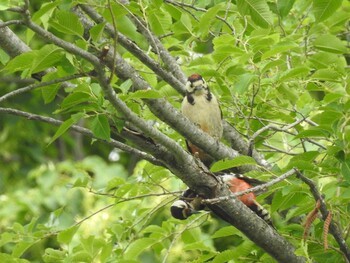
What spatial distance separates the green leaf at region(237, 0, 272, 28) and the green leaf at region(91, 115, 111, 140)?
1.06 metres

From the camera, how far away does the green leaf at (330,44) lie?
5.06 metres

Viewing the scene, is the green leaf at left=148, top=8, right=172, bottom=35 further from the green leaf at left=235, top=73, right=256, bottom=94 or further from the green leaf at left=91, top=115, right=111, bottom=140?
the green leaf at left=91, top=115, right=111, bottom=140

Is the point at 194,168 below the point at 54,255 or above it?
above

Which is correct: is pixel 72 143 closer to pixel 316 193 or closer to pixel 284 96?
pixel 284 96

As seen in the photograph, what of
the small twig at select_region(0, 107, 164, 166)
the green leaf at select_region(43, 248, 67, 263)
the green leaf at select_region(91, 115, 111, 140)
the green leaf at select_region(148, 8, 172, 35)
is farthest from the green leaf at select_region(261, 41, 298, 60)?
the green leaf at select_region(43, 248, 67, 263)

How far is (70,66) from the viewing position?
3826 millimetres

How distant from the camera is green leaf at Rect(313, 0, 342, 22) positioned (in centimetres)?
470

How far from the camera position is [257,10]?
4.77 meters

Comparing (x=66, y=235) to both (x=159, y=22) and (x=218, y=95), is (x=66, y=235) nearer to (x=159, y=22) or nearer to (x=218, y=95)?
(x=159, y=22)

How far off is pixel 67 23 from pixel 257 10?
131cm

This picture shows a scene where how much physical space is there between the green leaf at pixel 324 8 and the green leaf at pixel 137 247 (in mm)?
1732

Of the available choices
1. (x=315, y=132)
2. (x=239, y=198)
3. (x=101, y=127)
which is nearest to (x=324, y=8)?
(x=315, y=132)

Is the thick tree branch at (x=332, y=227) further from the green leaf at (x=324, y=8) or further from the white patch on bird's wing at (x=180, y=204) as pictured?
the white patch on bird's wing at (x=180, y=204)

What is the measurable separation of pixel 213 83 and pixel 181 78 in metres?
0.35
